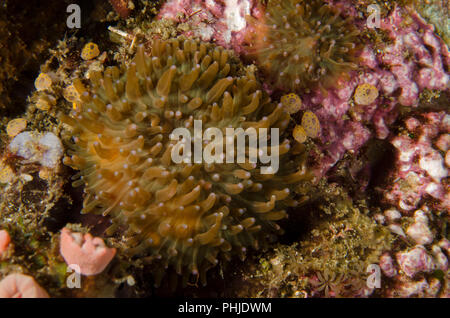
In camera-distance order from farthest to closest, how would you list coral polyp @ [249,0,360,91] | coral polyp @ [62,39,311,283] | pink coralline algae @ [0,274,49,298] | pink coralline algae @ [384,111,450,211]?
pink coralline algae @ [384,111,450,211]
coral polyp @ [249,0,360,91]
coral polyp @ [62,39,311,283]
pink coralline algae @ [0,274,49,298]

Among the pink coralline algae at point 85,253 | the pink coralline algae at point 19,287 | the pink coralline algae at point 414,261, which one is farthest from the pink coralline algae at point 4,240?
the pink coralline algae at point 414,261

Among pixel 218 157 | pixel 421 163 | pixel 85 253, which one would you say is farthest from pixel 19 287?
pixel 421 163

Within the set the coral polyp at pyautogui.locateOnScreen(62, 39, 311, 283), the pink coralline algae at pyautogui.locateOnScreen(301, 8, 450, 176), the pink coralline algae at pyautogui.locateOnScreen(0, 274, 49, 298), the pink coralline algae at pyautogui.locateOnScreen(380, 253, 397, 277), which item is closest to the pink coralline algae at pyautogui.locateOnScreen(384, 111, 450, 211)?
the pink coralline algae at pyautogui.locateOnScreen(301, 8, 450, 176)

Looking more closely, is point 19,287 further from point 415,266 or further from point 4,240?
point 415,266

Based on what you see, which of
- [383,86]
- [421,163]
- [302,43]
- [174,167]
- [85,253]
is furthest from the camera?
[421,163]

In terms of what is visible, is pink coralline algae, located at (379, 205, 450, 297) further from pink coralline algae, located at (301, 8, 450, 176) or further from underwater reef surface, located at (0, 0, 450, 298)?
pink coralline algae, located at (301, 8, 450, 176)

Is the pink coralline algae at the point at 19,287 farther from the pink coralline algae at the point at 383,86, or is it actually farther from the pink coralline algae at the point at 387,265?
the pink coralline algae at the point at 387,265

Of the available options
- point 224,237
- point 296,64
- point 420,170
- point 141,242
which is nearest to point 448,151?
point 420,170
